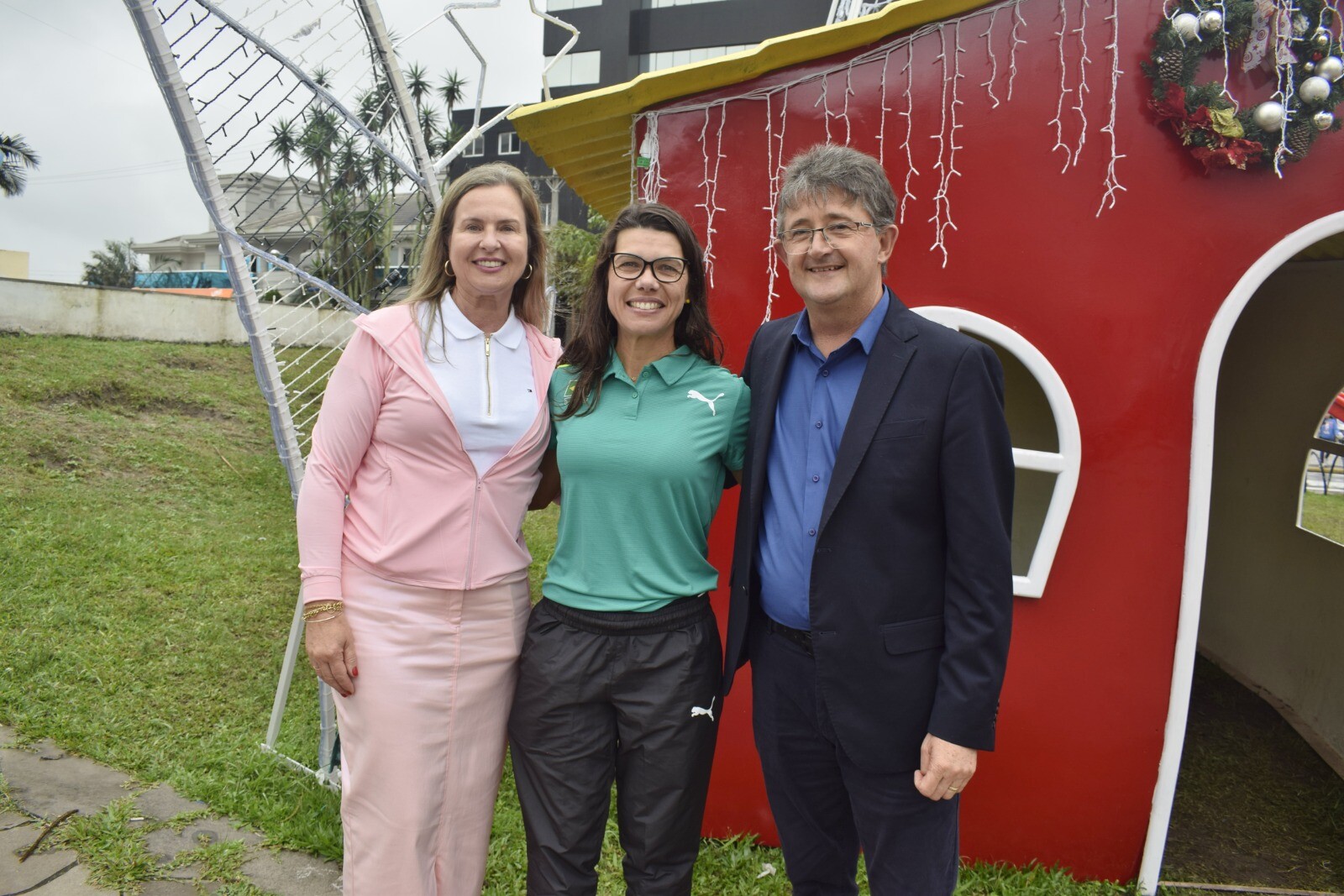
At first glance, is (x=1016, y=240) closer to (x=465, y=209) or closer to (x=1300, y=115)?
(x=1300, y=115)

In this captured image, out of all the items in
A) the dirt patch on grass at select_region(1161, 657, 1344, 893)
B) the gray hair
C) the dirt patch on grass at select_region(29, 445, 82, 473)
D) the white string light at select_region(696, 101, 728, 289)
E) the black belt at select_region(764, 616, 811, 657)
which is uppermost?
the white string light at select_region(696, 101, 728, 289)

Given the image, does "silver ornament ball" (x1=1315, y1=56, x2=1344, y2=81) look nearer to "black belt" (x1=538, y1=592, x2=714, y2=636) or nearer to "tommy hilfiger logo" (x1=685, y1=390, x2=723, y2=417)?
"tommy hilfiger logo" (x1=685, y1=390, x2=723, y2=417)

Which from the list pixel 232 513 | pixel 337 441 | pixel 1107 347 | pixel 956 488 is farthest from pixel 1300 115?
pixel 232 513

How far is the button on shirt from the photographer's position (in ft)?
6.41

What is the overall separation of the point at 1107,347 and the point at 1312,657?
3.43 meters

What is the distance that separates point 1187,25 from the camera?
8.93ft

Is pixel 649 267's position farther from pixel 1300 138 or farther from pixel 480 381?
pixel 1300 138

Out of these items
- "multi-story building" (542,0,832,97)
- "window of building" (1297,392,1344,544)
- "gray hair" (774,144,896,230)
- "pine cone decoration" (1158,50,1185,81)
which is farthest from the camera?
"multi-story building" (542,0,832,97)

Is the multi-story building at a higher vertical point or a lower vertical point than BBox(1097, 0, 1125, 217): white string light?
higher

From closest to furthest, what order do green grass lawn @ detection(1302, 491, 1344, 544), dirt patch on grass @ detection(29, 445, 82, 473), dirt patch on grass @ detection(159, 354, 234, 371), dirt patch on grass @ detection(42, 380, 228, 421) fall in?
dirt patch on grass @ detection(29, 445, 82, 473) < dirt patch on grass @ detection(42, 380, 228, 421) < green grass lawn @ detection(1302, 491, 1344, 544) < dirt patch on grass @ detection(159, 354, 234, 371)

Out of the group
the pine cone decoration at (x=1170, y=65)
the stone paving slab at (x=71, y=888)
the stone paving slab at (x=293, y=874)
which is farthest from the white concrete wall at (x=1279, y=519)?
the stone paving slab at (x=71, y=888)

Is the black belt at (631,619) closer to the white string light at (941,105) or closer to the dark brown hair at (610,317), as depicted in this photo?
the dark brown hair at (610,317)

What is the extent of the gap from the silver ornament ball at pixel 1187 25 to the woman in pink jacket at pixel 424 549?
87.3 inches

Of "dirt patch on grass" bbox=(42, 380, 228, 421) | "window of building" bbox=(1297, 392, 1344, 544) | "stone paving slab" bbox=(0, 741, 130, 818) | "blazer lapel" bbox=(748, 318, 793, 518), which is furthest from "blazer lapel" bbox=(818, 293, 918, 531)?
"dirt patch on grass" bbox=(42, 380, 228, 421)
